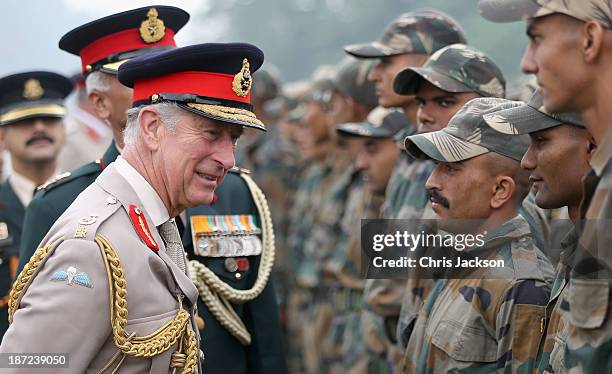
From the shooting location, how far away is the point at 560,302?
301 centimetres

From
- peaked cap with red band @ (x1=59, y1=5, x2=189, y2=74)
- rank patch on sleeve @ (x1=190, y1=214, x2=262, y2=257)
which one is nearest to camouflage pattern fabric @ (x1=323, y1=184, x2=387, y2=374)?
rank patch on sleeve @ (x1=190, y1=214, x2=262, y2=257)

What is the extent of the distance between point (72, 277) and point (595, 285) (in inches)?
61.9

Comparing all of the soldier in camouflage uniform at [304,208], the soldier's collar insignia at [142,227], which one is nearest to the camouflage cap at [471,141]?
the soldier's collar insignia at [142,227]

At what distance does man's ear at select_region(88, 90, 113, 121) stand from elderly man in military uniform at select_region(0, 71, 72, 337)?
65.9 inches

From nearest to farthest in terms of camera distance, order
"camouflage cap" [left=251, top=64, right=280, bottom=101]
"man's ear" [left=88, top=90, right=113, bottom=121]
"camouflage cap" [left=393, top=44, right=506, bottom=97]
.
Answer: "man's ear" [left=88, top=90, right=113, bottom=121] → "camouflage cap" [left=393, top=44, right=506, bottom=97] → "camouflage cap" [left=251, top=64, right=280, bottom=101]

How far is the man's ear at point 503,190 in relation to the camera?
3.88 m

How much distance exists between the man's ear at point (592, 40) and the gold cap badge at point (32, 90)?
4272 mm

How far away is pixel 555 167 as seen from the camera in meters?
3.36

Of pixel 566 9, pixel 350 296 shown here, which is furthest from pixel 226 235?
pixel 350 296

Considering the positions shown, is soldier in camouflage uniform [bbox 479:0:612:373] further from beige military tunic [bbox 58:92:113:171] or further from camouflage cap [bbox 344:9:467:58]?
beige military tunic [bbox 58:92:113:171]

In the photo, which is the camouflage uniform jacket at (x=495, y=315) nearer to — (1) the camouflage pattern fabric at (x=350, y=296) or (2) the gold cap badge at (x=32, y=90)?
(1) the camouflage pattern fabric at (x=350, y=296)

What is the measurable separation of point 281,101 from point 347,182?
4161 mm

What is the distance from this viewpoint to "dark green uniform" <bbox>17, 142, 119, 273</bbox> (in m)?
4.07

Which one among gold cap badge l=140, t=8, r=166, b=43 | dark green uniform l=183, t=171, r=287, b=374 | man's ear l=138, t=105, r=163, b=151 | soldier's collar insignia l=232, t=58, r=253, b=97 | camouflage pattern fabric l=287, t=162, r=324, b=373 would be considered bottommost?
camouflage pattern fabric l=287, t=162, r=324, b=373
